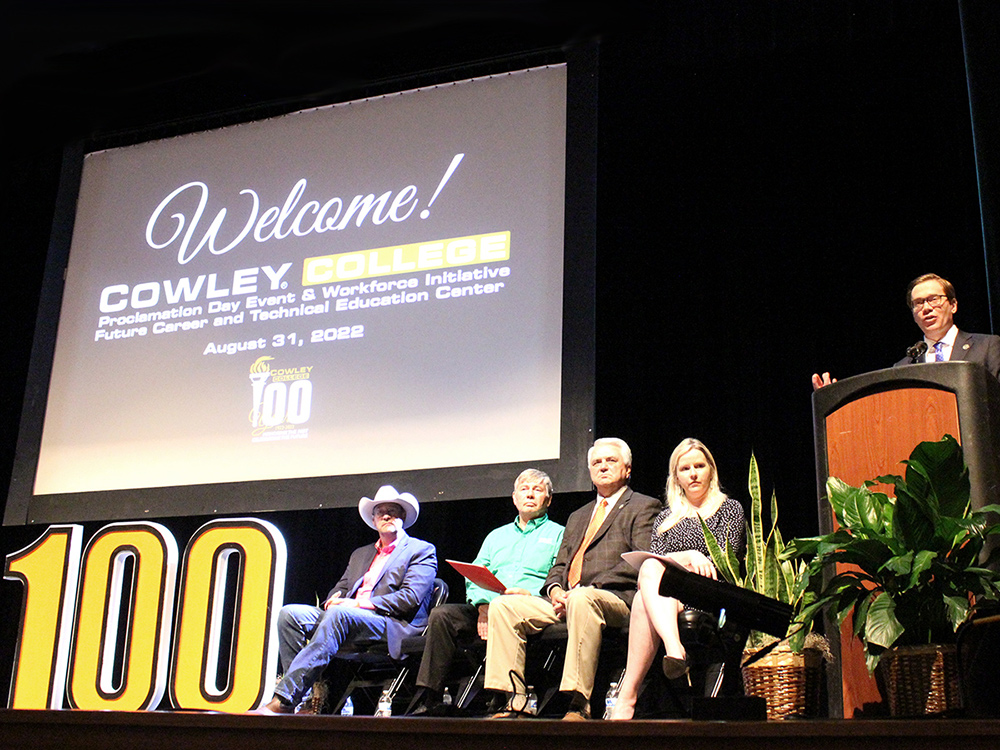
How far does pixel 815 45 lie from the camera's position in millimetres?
4273

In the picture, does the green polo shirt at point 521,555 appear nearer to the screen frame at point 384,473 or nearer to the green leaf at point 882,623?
the screen frame at point 384,473

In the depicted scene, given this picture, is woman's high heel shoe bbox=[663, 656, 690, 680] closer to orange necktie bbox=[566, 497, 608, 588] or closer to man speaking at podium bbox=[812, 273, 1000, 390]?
orange necktie bbox=[566, 497, 608, 588]

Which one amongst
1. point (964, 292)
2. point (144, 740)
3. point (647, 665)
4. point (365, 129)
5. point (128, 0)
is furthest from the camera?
point (365, 129)

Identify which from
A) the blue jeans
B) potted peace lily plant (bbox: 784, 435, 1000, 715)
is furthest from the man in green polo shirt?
potted peace lily plant (bbox: 784, 435, 1000, 715)

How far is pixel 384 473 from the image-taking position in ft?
14.1

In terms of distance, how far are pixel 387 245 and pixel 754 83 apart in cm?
166

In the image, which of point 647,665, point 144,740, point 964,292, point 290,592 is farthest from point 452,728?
point 290,592

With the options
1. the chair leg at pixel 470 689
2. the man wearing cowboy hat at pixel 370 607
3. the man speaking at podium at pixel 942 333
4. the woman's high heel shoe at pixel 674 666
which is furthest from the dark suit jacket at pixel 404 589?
the man speaking at podium at pixel 942 333

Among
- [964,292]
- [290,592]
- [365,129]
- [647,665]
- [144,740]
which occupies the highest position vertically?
[365,129]

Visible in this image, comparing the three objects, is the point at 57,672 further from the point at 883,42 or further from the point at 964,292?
the point at 883,42

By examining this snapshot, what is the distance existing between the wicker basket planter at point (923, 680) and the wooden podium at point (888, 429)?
0.67 feet

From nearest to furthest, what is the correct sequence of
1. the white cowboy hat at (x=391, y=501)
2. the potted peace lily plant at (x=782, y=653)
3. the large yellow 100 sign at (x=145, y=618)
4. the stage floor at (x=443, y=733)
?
the stage floor at (x=443, y=733) < the potted peace lily plant at (x=782, y=653) < the white cowboy hat at (x=391, y=501) < the large yellow 100 sign at (x=145, y=618)

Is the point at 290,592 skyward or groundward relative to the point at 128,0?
groundward

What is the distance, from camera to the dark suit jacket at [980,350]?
2814 mm
